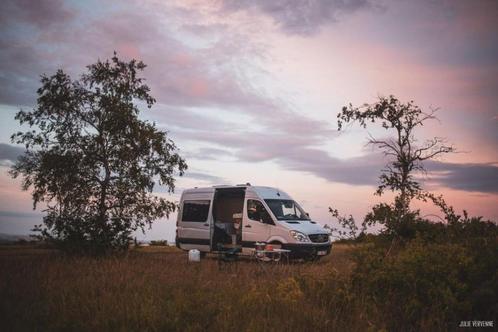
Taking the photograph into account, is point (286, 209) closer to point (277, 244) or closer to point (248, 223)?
point (248, 223)

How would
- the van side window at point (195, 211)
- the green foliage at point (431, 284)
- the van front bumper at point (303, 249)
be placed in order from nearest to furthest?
the green foliage at point (431, 284), the van front bumper at point (303, 249), the van side window at point (195, 211)

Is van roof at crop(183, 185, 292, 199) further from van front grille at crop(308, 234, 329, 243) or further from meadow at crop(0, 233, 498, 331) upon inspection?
meadow at crop(0, 233, 498, 331)

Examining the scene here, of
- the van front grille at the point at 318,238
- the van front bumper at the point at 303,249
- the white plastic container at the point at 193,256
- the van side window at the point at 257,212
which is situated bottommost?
the white plastic container at the point at 193,256

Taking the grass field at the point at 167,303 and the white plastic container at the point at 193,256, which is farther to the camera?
the white plastic container at the point at 193,256

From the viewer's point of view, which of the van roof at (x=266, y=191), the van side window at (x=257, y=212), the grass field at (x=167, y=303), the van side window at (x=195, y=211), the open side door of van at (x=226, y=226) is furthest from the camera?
the van side window at (x=195, y=211)

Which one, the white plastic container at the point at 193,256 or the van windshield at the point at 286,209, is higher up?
the van windshield at the point at 286,209

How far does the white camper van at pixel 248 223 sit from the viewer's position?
15922mm

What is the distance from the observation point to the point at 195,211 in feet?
63.5

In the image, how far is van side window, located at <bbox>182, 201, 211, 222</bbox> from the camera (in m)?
18.9

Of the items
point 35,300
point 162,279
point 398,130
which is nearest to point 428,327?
point 162,279

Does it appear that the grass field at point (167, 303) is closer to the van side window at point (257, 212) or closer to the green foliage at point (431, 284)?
the green foliage at point (431, 284)

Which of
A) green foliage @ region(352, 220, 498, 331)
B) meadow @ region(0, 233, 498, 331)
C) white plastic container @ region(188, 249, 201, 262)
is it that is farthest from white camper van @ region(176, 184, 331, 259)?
green foliage @ region(352, 220, 498, 331)

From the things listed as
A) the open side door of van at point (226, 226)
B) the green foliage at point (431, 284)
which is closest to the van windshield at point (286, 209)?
the open side door of van at point (226, 226)

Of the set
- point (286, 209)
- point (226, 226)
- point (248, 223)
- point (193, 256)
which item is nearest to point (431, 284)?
point (193, 256)
